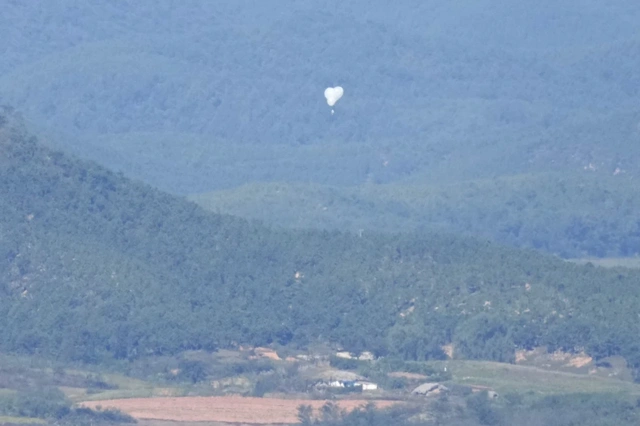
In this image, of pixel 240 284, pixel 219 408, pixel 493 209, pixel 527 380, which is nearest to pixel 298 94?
pixel 493 209

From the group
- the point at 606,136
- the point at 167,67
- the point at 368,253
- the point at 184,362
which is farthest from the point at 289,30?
the point at 184,362

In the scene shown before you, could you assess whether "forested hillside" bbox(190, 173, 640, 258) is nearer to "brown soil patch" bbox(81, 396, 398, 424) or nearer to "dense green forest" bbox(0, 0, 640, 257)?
"dense green forest" bbox(0, 0, 640, 257)

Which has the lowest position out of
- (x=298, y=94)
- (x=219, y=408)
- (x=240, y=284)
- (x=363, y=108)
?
(x=219, y=408)

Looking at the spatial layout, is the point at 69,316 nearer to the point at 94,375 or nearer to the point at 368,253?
the point at 94,375

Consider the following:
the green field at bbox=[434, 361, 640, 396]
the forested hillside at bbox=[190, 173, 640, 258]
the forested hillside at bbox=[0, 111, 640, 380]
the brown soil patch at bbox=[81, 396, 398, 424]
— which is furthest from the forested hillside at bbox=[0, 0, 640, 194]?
the brown soil patch at bbox=[81, 396, 398, 424]

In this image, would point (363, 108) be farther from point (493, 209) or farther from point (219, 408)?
point (219, 408)

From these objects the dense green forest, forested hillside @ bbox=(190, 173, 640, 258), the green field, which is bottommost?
the green field
